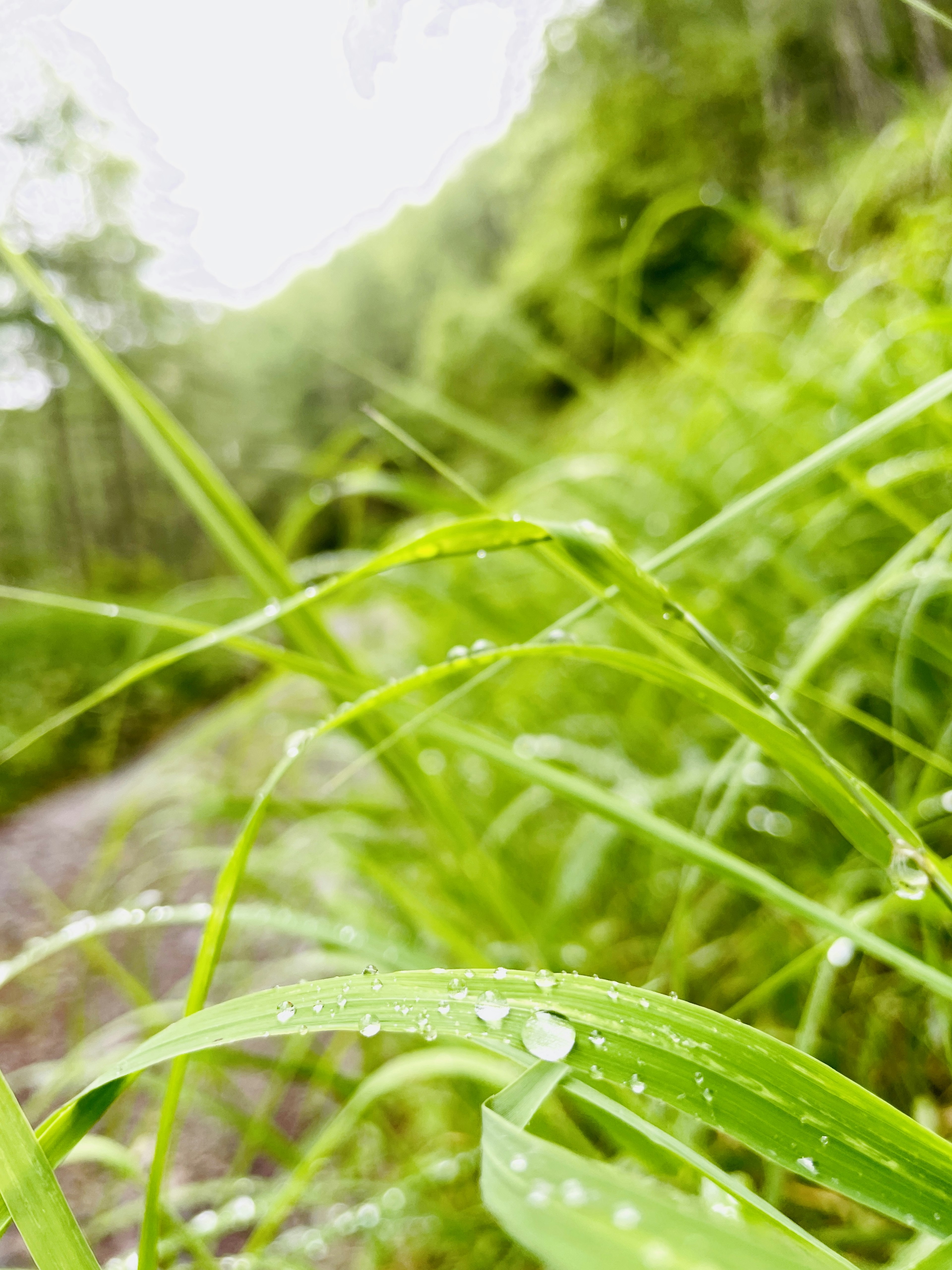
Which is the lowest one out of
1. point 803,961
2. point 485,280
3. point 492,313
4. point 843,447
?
point 803,961

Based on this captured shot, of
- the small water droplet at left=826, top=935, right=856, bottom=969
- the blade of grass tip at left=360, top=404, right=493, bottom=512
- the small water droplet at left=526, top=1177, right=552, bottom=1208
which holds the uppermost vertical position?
the blade of grass tip at left=360, top=404, right=493, bottom=512

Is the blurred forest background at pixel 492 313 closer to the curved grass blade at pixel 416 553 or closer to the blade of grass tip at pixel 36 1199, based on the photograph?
the curved grass blade at pixel 416 553

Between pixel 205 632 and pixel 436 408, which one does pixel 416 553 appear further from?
pixel 436 408

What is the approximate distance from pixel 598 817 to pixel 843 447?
18cm

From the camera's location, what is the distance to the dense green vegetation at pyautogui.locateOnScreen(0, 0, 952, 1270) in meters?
0.16

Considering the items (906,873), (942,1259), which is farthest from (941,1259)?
(906,873)

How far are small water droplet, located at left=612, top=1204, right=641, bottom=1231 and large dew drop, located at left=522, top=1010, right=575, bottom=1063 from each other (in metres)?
0.07

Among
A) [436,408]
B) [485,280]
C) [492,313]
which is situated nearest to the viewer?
[436,408]

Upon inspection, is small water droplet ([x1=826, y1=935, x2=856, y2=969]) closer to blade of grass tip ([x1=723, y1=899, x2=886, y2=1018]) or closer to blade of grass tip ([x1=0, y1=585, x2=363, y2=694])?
blade of grass tip ([x1=723, y1=899, x2=886, y2=1018])

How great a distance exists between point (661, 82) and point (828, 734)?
6.97 feet

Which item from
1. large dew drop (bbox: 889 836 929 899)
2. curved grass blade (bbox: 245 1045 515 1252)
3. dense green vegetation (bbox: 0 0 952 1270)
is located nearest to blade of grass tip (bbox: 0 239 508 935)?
dense green vegetation (bbox: 0 0 952 1270)

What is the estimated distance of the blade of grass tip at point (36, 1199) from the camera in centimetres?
15

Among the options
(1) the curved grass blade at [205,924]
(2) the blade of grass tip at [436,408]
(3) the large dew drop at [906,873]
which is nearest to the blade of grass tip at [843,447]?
(3) the large dew drop at [906,873]

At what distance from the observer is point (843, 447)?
0.70ft
